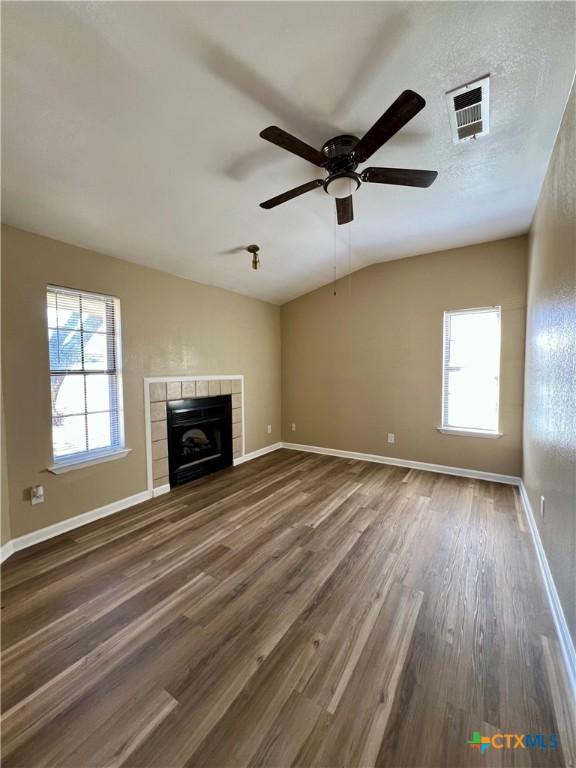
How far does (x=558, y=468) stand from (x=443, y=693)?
4.21 ft

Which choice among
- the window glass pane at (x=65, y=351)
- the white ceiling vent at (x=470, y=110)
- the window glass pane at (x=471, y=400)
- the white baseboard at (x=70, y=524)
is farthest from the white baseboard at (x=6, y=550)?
the window glass pane at (x=471, y=400)

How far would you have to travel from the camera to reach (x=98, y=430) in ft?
9.87

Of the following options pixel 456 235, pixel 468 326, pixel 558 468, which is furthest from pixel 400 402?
pixel 558 468

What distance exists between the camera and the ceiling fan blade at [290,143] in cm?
152

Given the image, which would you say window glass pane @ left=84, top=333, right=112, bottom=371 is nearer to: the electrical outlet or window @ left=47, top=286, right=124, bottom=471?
window @ left=47, top=286, right=124, bottom=471

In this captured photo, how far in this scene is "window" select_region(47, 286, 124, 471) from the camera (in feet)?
8.77

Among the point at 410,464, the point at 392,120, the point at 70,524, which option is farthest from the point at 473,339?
the point at 70,524

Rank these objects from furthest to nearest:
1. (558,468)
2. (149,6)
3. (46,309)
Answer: (46,309), (558,468), (149,6)

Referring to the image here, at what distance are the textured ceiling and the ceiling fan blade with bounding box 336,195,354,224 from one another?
338 millimetres

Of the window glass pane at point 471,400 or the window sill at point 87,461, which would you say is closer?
the window sill at point 87,461

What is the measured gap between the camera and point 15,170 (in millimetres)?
1926

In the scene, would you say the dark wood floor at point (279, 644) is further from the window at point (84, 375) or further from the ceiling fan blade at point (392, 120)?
the ceiling fan blade at point (392, 120)

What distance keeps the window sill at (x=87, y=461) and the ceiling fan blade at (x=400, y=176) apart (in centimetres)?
316

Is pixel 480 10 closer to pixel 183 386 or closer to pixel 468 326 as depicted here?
pixel 468 326
